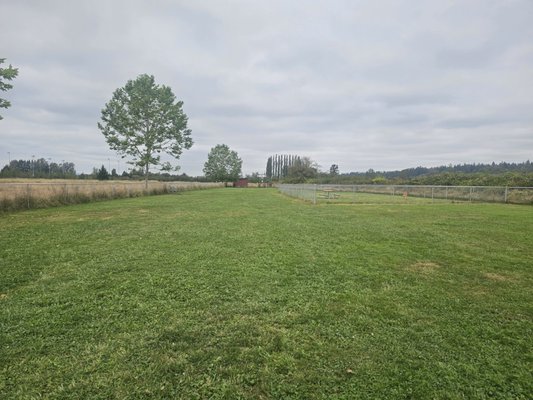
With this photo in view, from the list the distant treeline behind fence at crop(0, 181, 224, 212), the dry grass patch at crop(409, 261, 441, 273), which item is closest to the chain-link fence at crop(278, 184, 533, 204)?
the dry grass patch at crop(409, 261, 441, 273)

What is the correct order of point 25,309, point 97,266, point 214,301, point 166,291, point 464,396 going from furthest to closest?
point 97,266 < point 166,291 < point 214,301 < point 25,309 < point 464,396

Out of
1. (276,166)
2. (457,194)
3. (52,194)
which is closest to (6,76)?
(52,194)

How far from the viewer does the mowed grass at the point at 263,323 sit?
2.22 metres

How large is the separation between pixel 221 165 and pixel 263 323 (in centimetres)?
8951

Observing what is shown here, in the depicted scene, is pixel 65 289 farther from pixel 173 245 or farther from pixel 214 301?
pixel 173 245

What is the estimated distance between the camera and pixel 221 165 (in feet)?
298

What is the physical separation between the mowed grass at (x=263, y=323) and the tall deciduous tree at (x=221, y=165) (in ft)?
275

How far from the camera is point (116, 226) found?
9656 mm

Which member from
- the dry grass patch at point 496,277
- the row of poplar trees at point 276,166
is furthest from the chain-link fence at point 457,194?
the row of poplar trees at point 276,166

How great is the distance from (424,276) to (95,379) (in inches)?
188

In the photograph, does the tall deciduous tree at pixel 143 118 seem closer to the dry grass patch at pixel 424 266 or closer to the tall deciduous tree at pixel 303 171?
the dry grass patch at pixel 424 266

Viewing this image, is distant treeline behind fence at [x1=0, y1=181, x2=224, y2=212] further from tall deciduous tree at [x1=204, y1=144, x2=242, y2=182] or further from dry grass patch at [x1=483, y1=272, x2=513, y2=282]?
tall deciduous tree at [x1=204, y1=144, x2=242, y2=182]

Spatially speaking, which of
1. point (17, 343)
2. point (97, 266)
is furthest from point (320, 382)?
point (97, 266)

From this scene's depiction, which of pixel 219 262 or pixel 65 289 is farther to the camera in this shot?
pixel 219 262
